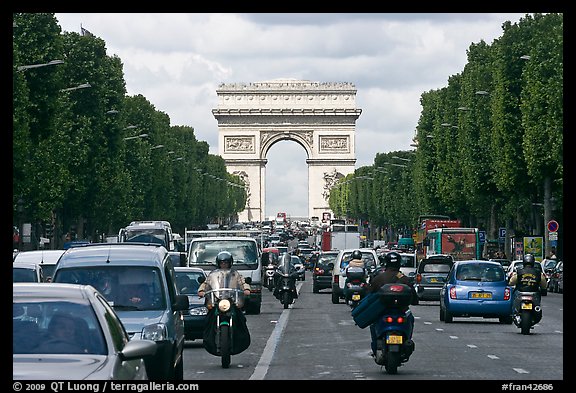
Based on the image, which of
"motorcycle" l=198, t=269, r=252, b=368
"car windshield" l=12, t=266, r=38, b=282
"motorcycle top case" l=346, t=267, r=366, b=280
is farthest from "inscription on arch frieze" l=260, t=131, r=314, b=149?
"motorcycle" l=198, t=269, r=252, b=368

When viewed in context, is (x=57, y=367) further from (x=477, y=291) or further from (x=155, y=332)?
(x=477, y=291)

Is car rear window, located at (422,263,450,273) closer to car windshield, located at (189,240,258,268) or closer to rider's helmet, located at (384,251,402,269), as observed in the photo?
car windshield, located at (189,240,258,268)

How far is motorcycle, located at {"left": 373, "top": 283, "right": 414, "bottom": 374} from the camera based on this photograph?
20.2 m

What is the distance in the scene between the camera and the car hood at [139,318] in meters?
16.9

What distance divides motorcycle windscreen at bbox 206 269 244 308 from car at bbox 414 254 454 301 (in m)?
24.4

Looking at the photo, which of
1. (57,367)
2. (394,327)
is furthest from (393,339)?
(57,367)

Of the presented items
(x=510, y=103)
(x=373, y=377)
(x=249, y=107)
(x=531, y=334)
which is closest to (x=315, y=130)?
(x=249, y=107)

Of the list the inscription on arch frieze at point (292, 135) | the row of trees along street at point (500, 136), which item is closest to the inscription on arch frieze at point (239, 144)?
the inscription on arch frieze at point (292, 135)

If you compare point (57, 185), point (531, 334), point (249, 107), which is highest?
point (249, 107)

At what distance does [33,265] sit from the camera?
28.7 m

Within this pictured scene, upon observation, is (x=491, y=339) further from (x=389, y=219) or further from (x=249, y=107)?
(x=249, y=107)

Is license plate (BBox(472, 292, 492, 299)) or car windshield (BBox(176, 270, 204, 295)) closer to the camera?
car windshield (BBox(176, 270, 204, 295))

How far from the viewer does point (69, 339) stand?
1184 cm
